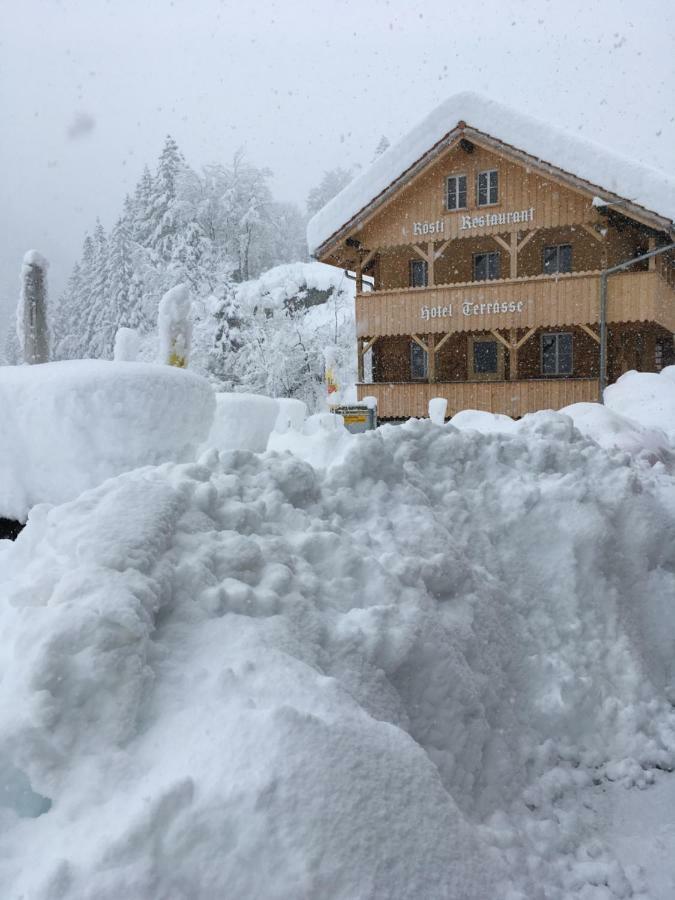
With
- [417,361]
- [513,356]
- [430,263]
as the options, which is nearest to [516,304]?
[513,356]

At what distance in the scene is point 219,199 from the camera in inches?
1726

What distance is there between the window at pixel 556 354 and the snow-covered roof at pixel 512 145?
4043 millimetres

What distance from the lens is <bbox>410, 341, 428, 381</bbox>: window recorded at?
2092 cm

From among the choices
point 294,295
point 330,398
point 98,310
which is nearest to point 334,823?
point 330,398

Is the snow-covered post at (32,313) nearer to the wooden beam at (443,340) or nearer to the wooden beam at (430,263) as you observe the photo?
the wooden beam at (443,340)

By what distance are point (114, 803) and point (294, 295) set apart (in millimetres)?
37319

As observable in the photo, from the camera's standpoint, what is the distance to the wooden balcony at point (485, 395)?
56.4 feet

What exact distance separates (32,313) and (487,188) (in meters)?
14.0

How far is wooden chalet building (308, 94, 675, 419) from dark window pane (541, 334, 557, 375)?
49 millimetres

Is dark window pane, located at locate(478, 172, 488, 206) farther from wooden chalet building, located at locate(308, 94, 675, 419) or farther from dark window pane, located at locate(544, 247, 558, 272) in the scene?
dark window pane, located at locate(544, 247, 558, 272)

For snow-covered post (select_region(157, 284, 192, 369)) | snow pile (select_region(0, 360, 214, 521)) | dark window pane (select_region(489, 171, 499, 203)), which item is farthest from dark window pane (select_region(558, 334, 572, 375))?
snow pile (select_region(0, 360, 214, 521))

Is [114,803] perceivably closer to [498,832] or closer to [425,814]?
[425,814]

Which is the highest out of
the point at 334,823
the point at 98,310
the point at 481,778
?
the point at 98,310

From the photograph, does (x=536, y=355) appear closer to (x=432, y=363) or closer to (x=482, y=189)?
(x=432, y=363)
